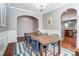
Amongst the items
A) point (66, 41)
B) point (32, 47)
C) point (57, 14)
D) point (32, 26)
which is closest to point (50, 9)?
point (57, 14)

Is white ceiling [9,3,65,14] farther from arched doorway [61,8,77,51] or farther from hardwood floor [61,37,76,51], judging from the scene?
hardwood floor [61,37,76,51]

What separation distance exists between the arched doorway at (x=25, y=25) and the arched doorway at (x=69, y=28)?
508 millimetres

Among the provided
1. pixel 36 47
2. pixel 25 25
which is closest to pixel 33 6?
pixel 25 25

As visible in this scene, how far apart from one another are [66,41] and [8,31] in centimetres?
105

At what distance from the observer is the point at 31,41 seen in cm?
183

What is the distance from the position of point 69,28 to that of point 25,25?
0.80 metres

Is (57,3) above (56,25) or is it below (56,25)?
above

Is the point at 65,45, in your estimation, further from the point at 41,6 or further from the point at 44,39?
the point at 41,6

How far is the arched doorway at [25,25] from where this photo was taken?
71.8 inches

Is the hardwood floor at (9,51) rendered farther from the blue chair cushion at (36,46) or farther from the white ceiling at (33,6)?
the white ceiling at (33,6)

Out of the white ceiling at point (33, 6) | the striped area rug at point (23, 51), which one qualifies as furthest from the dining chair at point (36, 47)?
the white ceiling at point (33, 6)

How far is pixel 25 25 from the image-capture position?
1865 millimetres

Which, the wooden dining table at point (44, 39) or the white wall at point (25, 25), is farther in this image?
the white wall at point (25, 25)

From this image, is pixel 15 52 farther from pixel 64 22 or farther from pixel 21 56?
pixel 64 22
